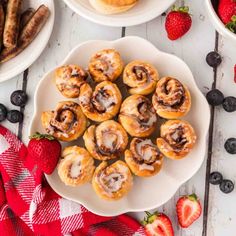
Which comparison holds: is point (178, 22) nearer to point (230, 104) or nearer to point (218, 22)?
point (218, 22)

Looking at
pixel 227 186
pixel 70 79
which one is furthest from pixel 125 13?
pixel 227 186

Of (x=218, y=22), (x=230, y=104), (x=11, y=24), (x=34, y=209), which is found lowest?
(x=34, y=209)

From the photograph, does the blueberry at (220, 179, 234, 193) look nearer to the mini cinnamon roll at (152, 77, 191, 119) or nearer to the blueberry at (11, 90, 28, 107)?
the mini cinnamon roll at (152, 77, 191, 119)

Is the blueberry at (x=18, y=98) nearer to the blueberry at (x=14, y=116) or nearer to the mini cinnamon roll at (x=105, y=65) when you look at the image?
the blueberry at (x=14, y=116)

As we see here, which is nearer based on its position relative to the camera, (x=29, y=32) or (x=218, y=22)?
(x=218, y=22)

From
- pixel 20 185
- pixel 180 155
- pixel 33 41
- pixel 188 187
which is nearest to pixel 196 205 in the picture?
pixel 188 187

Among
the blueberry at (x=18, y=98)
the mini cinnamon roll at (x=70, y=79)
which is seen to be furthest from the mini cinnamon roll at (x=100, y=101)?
the blueberry at (x=18, y=98)

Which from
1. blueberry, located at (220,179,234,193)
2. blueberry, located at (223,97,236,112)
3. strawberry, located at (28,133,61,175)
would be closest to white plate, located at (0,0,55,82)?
strawberry, located at (28,133,61,175)

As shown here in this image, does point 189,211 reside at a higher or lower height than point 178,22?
lower
